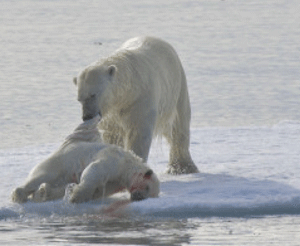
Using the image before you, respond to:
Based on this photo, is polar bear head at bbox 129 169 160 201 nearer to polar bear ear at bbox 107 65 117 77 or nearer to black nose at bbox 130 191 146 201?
black nose at bbox 130 191 146 201

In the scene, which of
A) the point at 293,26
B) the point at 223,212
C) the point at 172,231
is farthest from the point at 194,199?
the point at 293,26

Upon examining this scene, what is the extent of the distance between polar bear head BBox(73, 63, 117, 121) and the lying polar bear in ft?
1.09

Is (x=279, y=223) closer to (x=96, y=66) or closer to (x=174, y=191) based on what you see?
(x=174, y=191)

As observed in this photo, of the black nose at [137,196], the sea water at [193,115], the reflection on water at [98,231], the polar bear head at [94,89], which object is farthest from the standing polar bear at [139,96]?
the reflection on water at [98,231]

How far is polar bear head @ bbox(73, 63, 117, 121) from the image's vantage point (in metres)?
7.78

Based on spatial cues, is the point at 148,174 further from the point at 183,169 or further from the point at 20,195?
the point at 183,169

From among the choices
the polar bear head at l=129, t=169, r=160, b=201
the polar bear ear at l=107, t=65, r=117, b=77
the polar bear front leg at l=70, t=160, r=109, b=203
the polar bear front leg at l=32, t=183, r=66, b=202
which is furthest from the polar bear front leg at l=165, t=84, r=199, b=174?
the polar bear front leg at l=70, t=160, r=109, b=203

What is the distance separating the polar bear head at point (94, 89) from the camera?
25.5 ft

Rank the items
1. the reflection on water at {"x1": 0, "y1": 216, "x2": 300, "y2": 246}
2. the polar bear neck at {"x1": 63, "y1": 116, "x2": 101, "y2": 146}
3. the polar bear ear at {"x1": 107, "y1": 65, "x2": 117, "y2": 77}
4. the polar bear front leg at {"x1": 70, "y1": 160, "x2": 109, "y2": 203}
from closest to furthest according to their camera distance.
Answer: the reflection on water at {"x1": 0, "y1": 216, "x2": 300, "y2": 246}, the polar bear front leg at {"x1": 70, "y1": 160, "x2": 109, "y2": 203}, the polar bear neck at {"x1": 63, "y1": 116, "x2": 101, "y2": 146}, the polar bear ear at {"x1": 107, "y1": 65, "x2": 117, "y2": 77}

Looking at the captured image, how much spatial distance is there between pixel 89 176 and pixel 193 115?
5351 millimetres

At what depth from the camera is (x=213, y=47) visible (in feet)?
56.9

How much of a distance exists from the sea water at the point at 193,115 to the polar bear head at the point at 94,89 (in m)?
0.82

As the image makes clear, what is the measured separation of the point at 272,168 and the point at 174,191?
134cm

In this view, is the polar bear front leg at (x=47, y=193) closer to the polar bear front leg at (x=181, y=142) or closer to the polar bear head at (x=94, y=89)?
the polar bear head at (x=94, y=89)
